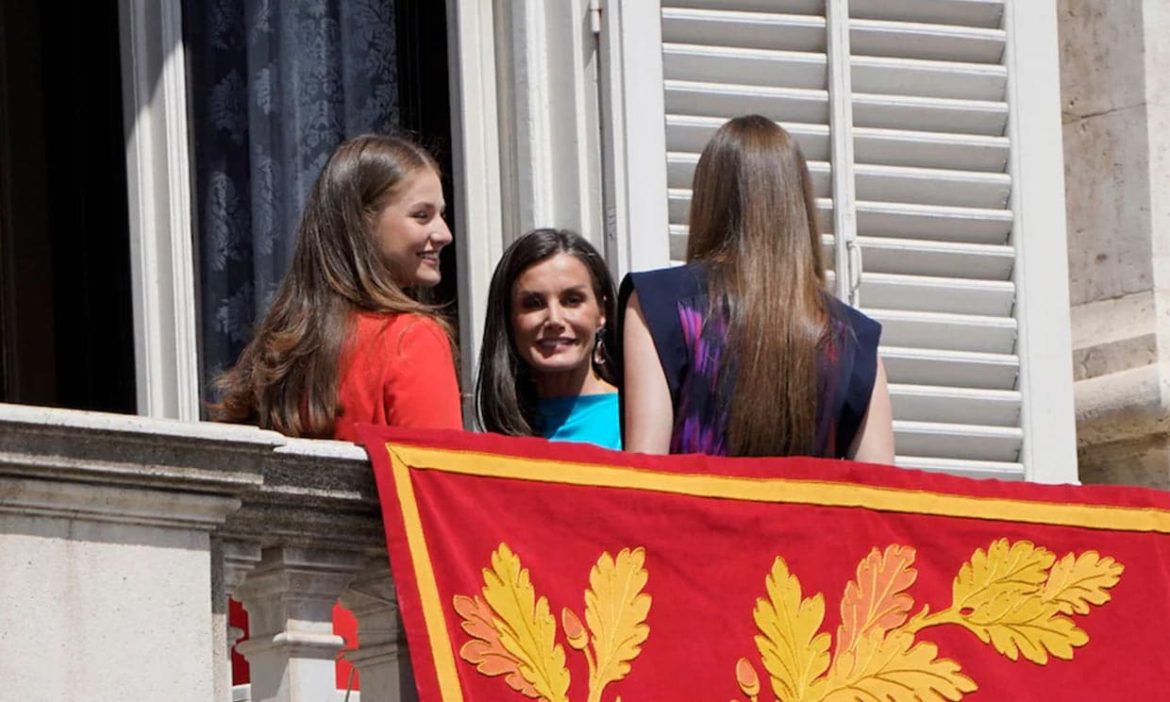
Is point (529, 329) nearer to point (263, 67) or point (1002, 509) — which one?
point (1002, 509)

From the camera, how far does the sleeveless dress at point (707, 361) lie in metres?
5.82

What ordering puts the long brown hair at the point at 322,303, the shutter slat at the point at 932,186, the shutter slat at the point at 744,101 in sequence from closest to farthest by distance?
the long brown hair at the point at 322,303, the shutter slat at the point at 744,101, the shutter slat at the point at 932,186

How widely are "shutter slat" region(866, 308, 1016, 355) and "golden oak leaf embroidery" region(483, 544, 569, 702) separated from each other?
96.4 inches

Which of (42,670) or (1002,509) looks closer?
(42,670)

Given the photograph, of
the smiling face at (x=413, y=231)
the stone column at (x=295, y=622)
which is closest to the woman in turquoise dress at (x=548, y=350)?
the smiling face at (x=413, y=231)

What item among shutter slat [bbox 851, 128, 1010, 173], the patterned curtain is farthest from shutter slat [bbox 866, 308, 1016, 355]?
the patterned curtain

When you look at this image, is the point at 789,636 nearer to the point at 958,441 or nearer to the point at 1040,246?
the point at 958,441

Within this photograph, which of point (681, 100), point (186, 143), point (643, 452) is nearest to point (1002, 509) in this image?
point (643, 452)

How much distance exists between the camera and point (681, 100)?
7.67 metres

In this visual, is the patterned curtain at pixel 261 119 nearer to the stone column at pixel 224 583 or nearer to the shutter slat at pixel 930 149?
the shutter slat at pixel 930 149

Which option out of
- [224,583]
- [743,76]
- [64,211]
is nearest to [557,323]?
[224,583]

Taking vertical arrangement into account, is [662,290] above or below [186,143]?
below

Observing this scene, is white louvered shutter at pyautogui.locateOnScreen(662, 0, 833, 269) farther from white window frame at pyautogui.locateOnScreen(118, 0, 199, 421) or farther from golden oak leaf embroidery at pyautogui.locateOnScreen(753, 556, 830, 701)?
golden oak leaf embroidery at pyautogui.locateOnScreen(753, 556, 830, 701)

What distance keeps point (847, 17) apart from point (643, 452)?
2.41 metres
